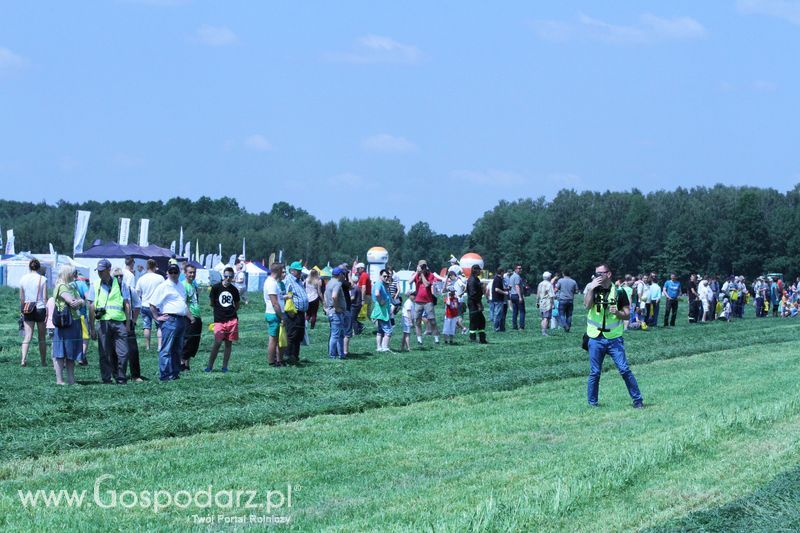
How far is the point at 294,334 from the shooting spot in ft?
58.8

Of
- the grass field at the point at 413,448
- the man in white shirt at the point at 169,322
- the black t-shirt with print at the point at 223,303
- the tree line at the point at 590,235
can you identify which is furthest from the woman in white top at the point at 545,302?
the tree line at the point at 590,235

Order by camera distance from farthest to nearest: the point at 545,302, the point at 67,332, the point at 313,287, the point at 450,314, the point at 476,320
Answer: the point at 545,302
the point at 476,320
the point at 450,314
the point at 313,287
the point at 67,332

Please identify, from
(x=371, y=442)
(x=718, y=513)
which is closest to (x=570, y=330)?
(x=371, y=442)

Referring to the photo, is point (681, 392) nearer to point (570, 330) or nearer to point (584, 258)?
point (570, 330)

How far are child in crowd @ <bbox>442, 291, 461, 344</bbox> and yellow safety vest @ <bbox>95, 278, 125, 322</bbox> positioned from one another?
385 inches

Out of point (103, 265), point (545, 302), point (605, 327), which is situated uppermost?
point (103, 265)

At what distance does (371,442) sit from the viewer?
33.2 feet

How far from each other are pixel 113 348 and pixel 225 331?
2.38 metres

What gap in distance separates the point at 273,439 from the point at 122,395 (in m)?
3.82

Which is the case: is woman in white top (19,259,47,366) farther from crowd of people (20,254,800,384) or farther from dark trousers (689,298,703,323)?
dark trousers (689,298,703,323)

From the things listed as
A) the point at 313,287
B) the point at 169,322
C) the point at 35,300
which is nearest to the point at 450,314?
the point at 313,287

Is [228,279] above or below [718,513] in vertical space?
above

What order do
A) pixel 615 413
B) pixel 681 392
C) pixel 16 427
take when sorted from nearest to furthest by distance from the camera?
pixel 16 427 < pixel 615 413 < pixel 681 392

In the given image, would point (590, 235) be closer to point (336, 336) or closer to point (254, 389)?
point (336, 336)
